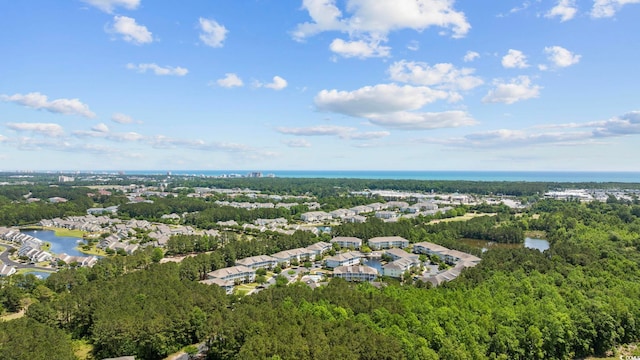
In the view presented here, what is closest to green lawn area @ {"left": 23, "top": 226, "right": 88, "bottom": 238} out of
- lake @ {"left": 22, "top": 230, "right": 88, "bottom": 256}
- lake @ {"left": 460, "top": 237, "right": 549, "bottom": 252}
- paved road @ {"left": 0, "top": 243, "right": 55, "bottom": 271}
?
lake @ {"left": 22, "top": 230, "right": 88, "bottom": 256}

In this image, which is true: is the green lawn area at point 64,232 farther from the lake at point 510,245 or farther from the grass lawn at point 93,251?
the lake at point 510,245

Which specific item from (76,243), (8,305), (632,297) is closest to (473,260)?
(632,297)

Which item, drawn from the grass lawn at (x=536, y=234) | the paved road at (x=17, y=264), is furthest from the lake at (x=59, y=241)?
the grass lawn at (x=536, y=234)

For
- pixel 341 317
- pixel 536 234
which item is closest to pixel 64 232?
pixel 341 317

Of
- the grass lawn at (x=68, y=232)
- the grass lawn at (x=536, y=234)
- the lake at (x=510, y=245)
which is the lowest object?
the grass lawn at (x=68, y=232)

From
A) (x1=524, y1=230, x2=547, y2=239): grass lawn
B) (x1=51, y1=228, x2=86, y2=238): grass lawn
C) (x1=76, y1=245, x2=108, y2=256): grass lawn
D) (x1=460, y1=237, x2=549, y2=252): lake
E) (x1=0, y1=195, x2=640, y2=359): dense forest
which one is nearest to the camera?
(x1=0, y1=195, x2=640, y2=359): dense forest

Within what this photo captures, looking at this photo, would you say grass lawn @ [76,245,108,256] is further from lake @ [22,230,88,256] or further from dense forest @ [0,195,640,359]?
dense forest @ [0,195,640,359]
